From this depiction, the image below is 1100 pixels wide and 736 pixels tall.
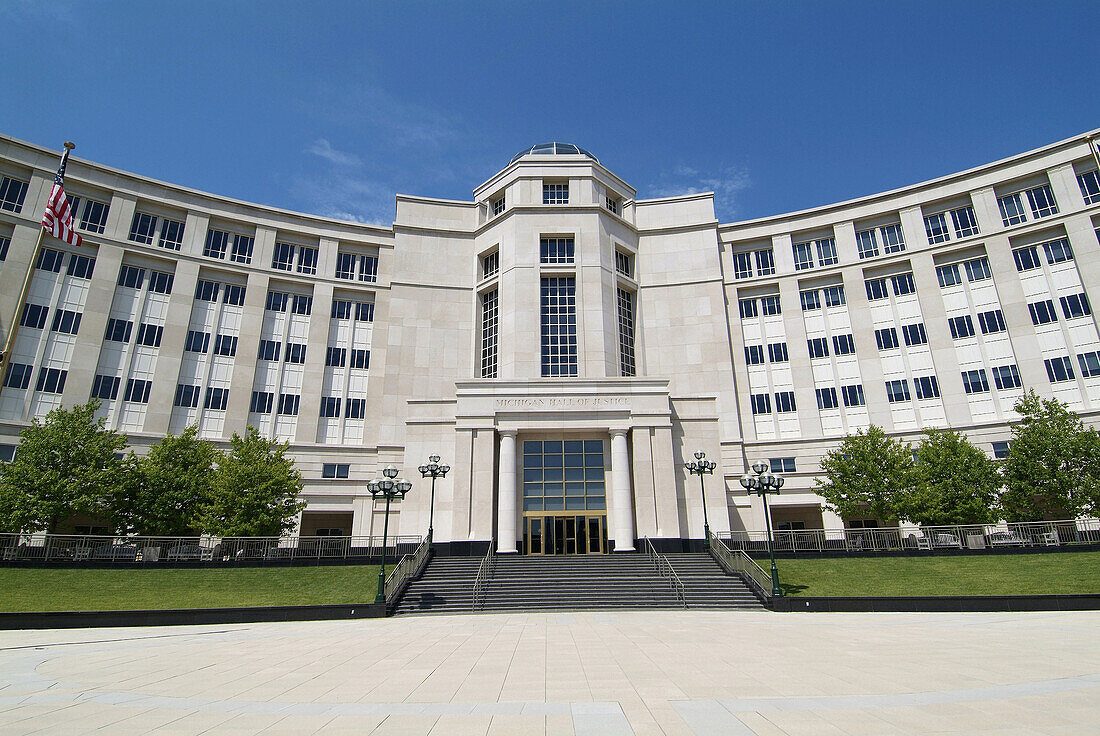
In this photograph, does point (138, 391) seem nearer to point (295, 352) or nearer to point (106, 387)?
point (106, 387)

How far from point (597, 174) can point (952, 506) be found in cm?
3818

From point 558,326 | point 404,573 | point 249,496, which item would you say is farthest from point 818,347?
point 249,496

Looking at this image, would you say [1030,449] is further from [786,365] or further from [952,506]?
[786,365]

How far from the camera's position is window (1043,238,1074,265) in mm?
44406

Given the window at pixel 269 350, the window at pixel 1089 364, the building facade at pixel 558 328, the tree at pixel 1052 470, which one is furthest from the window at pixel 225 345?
the window at pixel 1089 364

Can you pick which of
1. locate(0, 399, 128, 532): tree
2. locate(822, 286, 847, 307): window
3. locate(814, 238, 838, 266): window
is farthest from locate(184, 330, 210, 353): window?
locate(814, 238, 838, 266): window

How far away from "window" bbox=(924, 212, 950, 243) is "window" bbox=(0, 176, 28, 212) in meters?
76.6

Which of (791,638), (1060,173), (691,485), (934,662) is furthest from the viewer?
(1060,173)

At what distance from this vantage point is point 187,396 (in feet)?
146

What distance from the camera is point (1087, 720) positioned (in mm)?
6574

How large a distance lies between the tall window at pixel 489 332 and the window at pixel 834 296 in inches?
1239

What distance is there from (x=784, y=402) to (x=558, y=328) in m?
22.3

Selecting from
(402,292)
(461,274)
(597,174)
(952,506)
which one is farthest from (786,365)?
(402,292)

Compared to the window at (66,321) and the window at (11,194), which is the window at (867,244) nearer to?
the window at (66,321)
